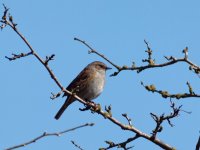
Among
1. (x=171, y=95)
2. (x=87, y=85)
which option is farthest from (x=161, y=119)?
(x=87, y=85)

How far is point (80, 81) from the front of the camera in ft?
37.9

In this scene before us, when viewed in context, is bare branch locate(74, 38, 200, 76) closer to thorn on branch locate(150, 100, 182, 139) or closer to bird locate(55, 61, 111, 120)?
thorn on branch locate(150, 100, 182, 139)

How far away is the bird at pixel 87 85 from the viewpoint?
11.2m

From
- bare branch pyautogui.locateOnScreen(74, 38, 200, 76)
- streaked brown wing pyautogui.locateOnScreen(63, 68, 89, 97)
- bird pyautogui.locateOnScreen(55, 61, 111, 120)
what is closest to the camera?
bare branch pyautogui.locateOnScreen(74, 38, 200, 76)

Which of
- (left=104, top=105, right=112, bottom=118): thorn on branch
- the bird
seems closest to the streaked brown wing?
the bird

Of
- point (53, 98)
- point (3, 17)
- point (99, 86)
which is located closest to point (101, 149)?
point (53, 98)

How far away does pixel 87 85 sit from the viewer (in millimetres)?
11414

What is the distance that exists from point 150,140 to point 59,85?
1.26 metres

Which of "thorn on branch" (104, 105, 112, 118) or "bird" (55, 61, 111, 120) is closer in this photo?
"thorn on branch" (104, 105, 112, 118)

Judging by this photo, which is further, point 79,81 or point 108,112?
point 79,81

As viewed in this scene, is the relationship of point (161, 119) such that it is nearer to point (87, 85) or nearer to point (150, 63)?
point (150, 63)

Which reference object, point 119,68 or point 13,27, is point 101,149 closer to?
point 119,68

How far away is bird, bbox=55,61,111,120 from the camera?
442 inches

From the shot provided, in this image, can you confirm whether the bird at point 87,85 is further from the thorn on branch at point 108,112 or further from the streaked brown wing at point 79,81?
the thorn on branch at point 108,112
